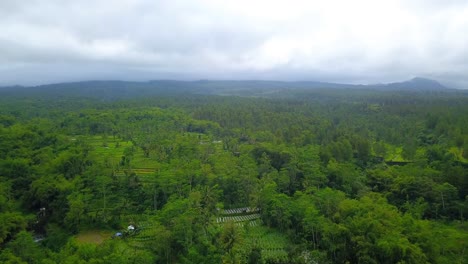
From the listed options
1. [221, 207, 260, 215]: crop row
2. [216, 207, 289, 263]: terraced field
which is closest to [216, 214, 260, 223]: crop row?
[216, 207, 289, 263]: terraced field

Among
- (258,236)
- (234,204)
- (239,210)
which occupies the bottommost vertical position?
(239,210)

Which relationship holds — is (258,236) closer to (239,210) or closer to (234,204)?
(239,210)

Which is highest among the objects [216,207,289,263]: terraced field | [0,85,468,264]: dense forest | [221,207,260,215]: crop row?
[0,85,468,264]: dense forest

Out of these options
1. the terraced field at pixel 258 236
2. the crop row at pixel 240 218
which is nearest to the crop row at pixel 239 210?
the terraced field at pixel 258 236

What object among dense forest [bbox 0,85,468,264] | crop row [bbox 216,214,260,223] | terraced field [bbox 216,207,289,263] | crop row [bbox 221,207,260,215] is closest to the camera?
dense forest [bbox 0,85,468,264]

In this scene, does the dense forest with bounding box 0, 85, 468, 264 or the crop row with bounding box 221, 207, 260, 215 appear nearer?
the dense forest with bounding box 0, 85, 468, 264

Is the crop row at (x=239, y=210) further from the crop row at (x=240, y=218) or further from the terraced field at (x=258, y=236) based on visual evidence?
the crop row at (x=240, y=218)

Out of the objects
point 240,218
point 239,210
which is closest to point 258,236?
point 240,218

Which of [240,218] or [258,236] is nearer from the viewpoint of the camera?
[258,236]

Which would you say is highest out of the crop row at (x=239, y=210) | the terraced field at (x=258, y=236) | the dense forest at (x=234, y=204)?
the dense forest at (x=234, y=204)

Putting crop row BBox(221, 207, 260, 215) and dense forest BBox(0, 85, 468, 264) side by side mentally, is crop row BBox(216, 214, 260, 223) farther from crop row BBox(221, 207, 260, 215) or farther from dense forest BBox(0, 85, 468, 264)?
crop row BBox(221, 207, 260, 215)

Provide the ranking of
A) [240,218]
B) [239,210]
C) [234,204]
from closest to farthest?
[240,218]
[239,210]
[234,204]

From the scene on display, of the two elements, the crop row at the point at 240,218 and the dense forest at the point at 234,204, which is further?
the crop row at the point at 240,218
